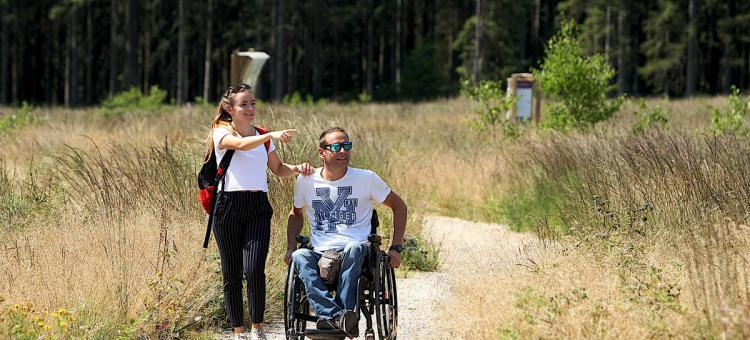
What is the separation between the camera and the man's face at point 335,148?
6160 millimetres

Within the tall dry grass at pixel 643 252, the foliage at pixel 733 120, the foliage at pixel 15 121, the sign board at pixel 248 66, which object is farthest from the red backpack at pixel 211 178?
the foliage at pixel 15 121

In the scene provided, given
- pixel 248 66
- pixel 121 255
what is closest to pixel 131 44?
pixel 248 66

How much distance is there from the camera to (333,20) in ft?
214

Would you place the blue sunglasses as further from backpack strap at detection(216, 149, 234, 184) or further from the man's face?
backpack strap at detection(216, 149, 234, 184)

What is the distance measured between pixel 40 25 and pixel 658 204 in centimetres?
6564

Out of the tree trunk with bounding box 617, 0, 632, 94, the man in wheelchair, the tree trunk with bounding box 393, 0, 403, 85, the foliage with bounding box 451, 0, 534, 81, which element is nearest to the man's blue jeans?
the man in wheelchair

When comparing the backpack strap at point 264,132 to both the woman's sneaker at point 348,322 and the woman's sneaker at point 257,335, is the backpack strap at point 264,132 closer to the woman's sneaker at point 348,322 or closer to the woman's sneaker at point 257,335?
the woman's sneaker at point 257,335

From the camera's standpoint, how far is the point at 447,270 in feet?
33.2

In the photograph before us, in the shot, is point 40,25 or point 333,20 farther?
point 40,25

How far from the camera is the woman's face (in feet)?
21.2

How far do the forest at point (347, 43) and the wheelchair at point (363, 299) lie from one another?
38.6 m

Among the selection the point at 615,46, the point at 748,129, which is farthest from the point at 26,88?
the point at 748,129

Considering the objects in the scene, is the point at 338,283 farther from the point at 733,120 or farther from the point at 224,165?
the point at 733,120

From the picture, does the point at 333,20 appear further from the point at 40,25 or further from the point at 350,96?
the point at 40,25
